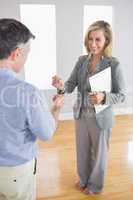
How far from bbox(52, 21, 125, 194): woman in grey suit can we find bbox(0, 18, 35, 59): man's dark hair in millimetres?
753

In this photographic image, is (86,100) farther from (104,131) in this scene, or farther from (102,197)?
(102,197)

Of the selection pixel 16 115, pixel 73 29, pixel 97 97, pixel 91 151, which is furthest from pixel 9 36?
pixel 73 29

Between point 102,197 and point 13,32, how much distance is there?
175 centimetres

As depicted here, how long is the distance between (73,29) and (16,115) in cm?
329

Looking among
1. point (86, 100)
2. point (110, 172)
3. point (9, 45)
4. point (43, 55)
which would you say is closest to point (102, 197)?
point (110, 172)

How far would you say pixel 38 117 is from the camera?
1177mm

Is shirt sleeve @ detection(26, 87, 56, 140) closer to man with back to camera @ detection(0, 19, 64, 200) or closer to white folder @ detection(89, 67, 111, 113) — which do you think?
man with back to camera @ detection(0, 19, 64, 200)


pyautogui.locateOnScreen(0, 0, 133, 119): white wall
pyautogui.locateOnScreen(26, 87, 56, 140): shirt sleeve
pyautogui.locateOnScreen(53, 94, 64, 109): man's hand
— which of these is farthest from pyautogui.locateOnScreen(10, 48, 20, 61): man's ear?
pyautogui.locateOnScreen(0, 0, 133, 119): white wall

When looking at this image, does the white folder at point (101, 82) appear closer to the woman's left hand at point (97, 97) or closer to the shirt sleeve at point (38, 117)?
the woman's left hand at point (97, 97)

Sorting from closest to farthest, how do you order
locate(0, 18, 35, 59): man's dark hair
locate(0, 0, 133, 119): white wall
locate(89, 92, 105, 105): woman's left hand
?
locate(0, 18, 35, 59): man's dark hair, locate(89, 92, 105, 105): woman's left hand, locate(0, 0, 133, 119): white wall

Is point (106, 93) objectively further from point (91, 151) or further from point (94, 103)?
point (91, 151)

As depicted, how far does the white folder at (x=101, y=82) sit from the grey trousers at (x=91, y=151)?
5.2 inches

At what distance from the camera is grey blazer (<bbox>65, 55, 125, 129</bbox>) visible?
6.79 feet

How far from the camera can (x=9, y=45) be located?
1.13 meters
